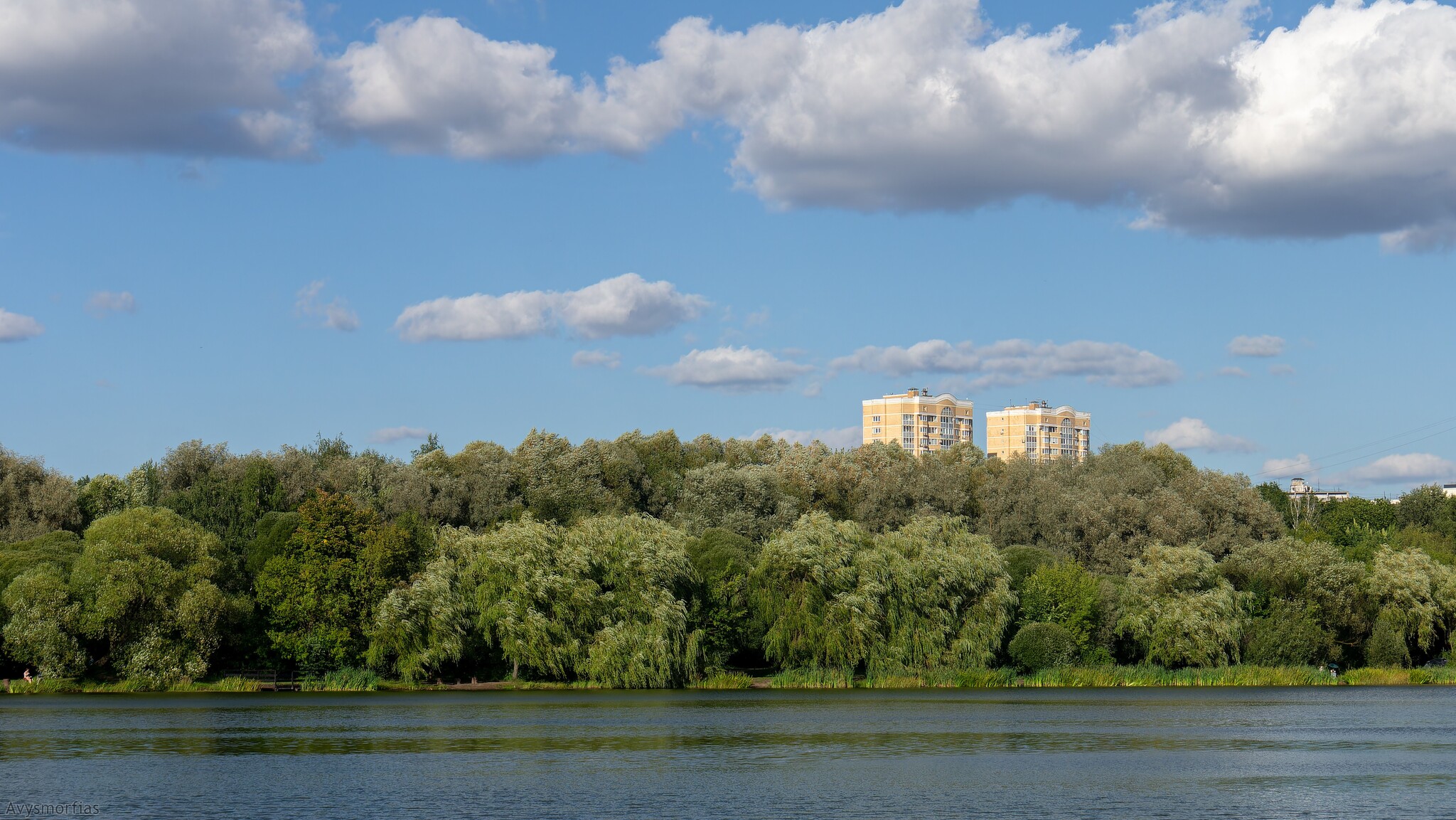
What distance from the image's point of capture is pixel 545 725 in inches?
2119

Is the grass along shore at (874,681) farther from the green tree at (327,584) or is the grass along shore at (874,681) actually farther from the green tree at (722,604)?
the green tree at (327,584)

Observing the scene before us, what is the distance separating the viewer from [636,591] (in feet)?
244

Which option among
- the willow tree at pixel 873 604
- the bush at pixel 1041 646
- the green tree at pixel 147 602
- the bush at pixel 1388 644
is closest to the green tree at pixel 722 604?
the willow tree at pixel 873 604

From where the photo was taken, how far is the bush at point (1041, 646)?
7600 cm

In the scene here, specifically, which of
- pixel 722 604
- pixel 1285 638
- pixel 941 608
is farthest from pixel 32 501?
pixel 1285 638

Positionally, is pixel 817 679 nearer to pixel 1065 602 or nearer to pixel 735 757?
pixel 1065 602

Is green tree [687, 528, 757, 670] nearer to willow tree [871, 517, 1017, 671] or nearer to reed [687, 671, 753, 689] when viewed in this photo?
reed [687, 671, 753, 689]

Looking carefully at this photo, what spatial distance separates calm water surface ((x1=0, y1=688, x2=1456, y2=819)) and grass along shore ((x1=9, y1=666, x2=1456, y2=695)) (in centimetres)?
480

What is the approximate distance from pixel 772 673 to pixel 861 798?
44.8 metres

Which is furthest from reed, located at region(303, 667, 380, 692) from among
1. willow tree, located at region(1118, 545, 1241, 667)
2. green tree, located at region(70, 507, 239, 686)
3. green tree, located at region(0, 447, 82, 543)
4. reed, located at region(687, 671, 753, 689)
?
willow tree, located at region(1118, 545, 1241, 667)

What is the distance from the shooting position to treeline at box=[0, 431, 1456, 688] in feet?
235

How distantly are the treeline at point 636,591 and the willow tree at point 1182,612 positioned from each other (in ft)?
0.49

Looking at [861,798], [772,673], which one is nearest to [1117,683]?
[772,673]

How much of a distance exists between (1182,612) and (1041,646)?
897cm
